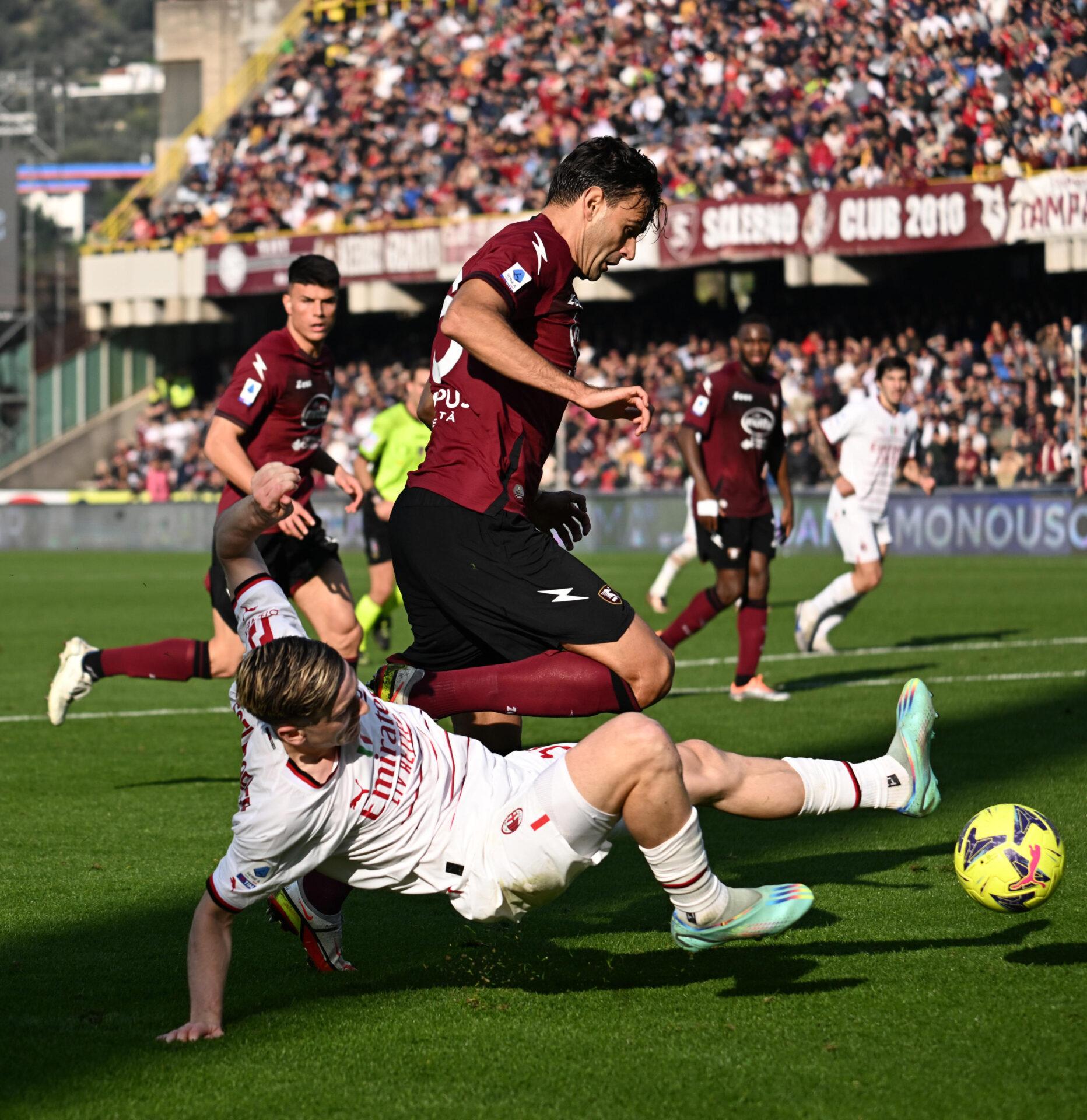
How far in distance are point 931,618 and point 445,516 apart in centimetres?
1123

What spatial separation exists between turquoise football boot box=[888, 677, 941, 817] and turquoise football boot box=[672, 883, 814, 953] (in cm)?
55

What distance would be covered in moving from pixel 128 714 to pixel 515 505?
19.8 feet

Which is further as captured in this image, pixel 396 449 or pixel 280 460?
pixel 396 449

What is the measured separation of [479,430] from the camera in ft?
16.3

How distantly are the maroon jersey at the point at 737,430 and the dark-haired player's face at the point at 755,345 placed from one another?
0.33 feet

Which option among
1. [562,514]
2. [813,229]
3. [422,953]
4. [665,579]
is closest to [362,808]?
[422,953]

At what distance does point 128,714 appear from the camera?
1033 centimetres

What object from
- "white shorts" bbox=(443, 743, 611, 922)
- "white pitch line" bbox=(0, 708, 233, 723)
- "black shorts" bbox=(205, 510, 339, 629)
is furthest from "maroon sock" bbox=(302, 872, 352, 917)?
"white pitch line" bbox=(0, 708, 233, 723)

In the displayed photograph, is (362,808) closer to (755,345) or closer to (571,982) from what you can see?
(571,982)

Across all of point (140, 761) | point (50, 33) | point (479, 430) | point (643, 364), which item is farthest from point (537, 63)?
point (50, 33)

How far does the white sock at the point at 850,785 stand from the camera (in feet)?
14.5

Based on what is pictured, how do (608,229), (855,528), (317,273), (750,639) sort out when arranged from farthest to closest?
(855,528) < (750,639) < (317,273) < (608,229)

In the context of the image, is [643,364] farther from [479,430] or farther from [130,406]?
[479,430]

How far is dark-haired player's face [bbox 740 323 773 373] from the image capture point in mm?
10320
